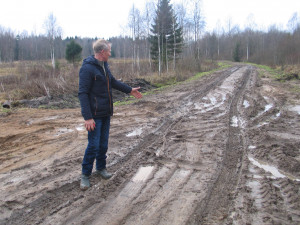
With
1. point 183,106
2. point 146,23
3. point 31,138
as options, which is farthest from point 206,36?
point 31,138

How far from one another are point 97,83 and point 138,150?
2.08m

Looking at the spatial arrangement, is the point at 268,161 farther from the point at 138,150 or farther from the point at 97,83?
the point at 97,83

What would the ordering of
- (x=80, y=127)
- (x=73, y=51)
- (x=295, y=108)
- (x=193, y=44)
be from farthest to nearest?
(x=193, y=44)
(x=73, y=51)
(x=295, y=108)
(x=80, y=127)

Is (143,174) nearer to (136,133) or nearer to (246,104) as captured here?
(136,133)

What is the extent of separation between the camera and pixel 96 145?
3709mm

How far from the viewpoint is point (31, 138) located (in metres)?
6.18

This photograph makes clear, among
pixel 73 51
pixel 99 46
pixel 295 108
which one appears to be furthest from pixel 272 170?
pixel 73 51

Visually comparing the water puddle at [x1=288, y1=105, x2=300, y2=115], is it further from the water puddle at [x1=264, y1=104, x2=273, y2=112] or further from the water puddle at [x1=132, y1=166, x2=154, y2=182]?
the water puddle at [x1=132, y1=166, x2=154, y2=182]

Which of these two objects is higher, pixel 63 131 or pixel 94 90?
pixel 94 90

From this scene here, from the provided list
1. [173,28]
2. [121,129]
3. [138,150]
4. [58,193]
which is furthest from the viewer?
[173,28]

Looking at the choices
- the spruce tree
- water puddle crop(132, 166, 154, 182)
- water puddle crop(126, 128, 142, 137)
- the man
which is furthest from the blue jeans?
the spruce tree

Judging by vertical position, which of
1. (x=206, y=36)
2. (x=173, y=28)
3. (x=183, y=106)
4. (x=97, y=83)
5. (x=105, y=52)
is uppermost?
(x=206, y=36)

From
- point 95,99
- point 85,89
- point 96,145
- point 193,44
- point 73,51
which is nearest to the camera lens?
point 85,89

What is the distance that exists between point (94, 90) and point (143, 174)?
5.41ft
